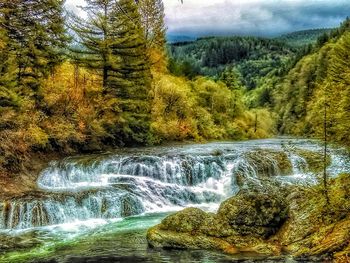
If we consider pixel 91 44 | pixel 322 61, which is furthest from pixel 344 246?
pixel 322 61

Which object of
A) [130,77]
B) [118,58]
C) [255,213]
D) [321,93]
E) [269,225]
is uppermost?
[118,58]

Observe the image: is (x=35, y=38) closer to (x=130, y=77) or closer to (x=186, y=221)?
(x=130, y=77)

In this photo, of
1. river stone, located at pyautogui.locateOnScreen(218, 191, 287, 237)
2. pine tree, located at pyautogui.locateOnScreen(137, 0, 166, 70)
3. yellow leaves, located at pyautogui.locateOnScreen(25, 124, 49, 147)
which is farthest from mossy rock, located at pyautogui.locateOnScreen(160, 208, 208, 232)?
pine tree, located at pyautogui.locateOnScreen(137, 0, 166, 70)

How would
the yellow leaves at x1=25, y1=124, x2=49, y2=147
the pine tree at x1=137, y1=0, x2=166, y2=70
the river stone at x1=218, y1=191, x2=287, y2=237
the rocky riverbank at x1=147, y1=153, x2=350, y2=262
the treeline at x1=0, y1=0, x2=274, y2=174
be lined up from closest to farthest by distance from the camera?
the rocky riverbank at x1=147, y1=153, x2=350, y2=262
the river stone at x1=218, y1=191, x2=287, y2=237
the treeline at x1=0, y1=0, x2=274, y2=174
the yellow leaves at x1=25, y1=124, x2=49, y2=147
the pine tree at x1=137, y1=0, x2=166, y2=70

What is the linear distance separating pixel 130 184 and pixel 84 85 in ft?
42.4

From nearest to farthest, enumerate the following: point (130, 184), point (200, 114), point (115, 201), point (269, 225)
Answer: point (269, 225) < point (115, 201) < point (130, 184) < point (200, 114)

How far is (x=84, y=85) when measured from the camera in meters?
31.0

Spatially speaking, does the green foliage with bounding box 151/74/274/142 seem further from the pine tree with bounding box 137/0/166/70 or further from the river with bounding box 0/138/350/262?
the river with bounding box 0/138/350/262

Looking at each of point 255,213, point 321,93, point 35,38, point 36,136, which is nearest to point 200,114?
point 35,38

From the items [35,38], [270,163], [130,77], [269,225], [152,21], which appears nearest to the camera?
[269,225]

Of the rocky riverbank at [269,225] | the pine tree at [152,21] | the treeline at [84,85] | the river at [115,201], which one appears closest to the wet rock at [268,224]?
the rocky riverbank at [269,225]

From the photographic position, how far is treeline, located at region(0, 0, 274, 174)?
21.6m

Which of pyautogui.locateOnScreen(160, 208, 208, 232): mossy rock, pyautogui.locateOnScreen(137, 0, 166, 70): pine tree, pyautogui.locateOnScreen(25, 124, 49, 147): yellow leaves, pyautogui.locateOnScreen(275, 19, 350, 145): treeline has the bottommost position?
pyautogui.locateOnScreen(160, 208, 208, 232): mossy rock

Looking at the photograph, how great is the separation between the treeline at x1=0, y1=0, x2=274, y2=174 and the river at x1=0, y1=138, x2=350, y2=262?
7.79 feet
